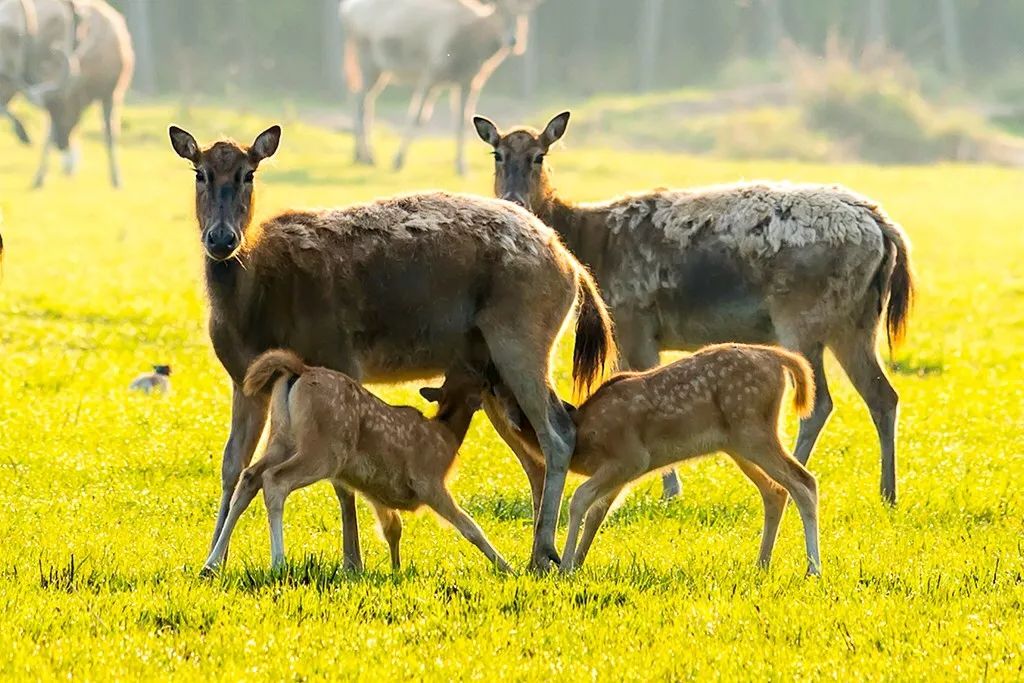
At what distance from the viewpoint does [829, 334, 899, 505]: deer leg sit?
1077cm

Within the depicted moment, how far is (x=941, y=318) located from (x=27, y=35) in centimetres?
2129

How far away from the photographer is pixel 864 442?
12.2m

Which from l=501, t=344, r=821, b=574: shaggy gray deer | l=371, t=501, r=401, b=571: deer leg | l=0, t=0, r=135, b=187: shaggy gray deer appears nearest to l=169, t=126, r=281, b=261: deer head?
l=371, t=501, r=401, b=571: deer leg

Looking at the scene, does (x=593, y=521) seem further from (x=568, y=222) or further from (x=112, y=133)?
(x=112, y=133)

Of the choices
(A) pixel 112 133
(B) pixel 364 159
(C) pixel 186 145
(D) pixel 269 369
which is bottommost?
(B) pixel 364 159

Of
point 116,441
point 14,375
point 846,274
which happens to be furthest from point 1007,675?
point 14,375

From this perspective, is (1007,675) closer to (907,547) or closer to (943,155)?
(907,547)

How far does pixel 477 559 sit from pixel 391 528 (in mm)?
462

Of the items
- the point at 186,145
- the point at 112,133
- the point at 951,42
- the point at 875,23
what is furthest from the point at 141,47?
the point at 186,145

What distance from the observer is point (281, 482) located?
7656 millimetres

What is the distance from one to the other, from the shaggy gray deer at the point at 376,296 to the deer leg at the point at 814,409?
8.70 ft

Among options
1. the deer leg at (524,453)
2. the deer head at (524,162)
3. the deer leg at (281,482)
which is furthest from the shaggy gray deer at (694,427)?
the deer head at (524,162)

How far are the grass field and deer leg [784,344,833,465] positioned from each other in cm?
29

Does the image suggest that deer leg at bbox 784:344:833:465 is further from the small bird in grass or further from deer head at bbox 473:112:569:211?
the small bird in grass
